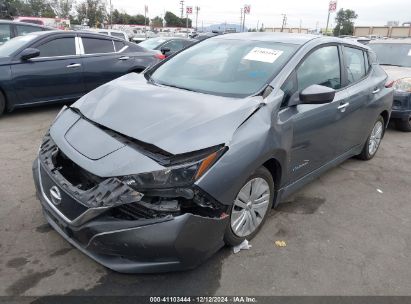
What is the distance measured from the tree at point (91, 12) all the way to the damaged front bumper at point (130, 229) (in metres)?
63.6

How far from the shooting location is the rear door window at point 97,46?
23.9 feet

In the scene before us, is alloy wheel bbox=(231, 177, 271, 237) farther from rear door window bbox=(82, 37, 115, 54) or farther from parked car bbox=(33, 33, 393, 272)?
Answer: rear door window bbox=(82, 37, 115, 54)

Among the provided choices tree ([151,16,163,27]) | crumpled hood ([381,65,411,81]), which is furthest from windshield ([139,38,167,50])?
tree ([151,16,163,27])

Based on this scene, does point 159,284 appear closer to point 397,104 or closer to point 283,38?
point 283,38

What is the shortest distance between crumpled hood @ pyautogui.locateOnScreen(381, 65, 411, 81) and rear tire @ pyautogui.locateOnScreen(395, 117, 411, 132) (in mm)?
822

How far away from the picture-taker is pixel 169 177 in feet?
7.74

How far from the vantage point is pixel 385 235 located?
3.45 m

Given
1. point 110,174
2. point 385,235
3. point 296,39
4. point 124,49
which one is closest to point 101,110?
point 110,174

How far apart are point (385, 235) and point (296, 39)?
2037mm

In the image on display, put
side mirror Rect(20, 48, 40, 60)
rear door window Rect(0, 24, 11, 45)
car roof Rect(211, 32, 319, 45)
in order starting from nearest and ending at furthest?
car roof Rect(211, 32, 319, 45)
side mirror Rect(20, 48, 40, 60)
rear door window Rect(0, 24, 11, 45)

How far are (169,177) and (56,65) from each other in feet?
17.3

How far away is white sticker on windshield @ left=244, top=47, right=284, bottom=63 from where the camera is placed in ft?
11.3

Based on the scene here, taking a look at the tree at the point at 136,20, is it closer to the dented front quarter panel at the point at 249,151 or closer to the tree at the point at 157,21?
the tree at the point at 157,21

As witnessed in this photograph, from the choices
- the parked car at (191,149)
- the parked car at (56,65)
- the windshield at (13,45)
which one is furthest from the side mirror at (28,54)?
the parked car at (191,149)
